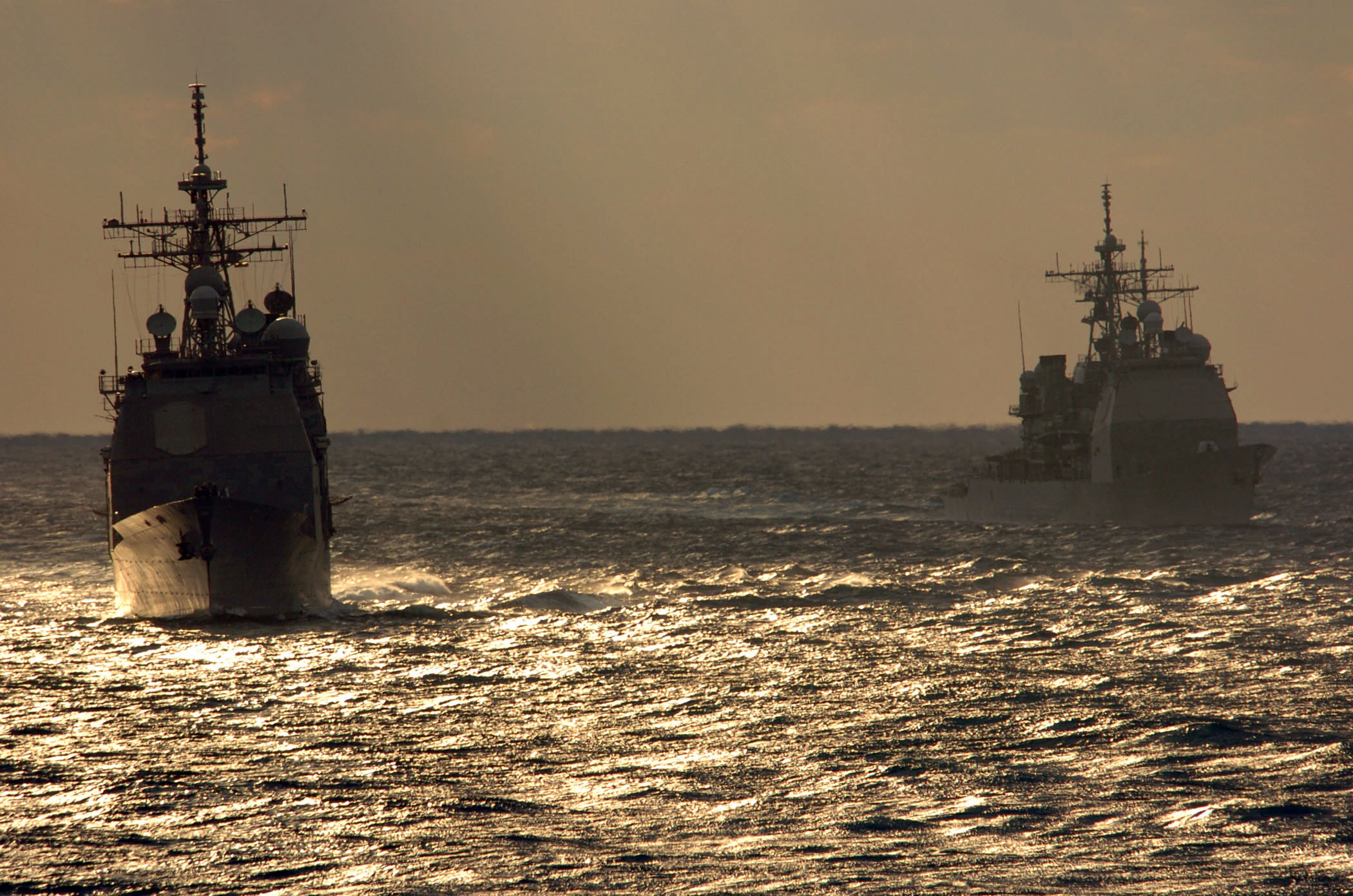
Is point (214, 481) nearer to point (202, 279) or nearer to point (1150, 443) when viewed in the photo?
point (202, 279)

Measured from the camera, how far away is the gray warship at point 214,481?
1004 inches

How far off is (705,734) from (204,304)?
18.2 meters

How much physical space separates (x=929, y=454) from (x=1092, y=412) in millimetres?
94440

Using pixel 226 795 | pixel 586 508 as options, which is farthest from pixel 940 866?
pixel 586 508

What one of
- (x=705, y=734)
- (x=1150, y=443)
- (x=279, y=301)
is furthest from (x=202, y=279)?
(x=1150, y=443)

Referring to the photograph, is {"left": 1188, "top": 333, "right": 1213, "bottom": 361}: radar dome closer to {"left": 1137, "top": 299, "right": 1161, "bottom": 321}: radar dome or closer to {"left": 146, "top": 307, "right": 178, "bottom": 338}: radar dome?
{"left": 1137, "top": 299, "right": 1161, "bottom": 321}: radar dome

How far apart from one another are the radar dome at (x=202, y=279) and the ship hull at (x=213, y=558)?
6742 mm

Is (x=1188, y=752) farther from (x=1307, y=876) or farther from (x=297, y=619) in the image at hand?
(x=297, y=619)

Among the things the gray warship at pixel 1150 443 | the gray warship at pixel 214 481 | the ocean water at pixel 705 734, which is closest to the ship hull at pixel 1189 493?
the gray warship at pixel 1150 443

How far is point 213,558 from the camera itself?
25.3 m

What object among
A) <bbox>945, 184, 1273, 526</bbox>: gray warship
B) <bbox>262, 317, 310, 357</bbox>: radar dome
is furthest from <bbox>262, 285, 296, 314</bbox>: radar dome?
<bbox>945, 184, 1273, 526</bbox>: gray warship

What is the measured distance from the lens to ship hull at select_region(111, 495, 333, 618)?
2528 centimetres

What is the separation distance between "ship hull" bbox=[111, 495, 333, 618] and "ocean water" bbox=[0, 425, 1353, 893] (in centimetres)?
99

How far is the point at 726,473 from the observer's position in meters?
97.9
